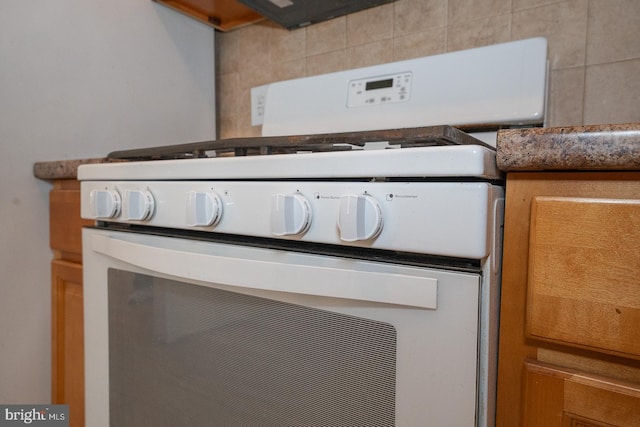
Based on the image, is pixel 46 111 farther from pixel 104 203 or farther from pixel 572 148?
pixel 572 148

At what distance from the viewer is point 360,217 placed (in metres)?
0.41

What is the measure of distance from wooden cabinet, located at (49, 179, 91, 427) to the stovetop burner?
37 cm

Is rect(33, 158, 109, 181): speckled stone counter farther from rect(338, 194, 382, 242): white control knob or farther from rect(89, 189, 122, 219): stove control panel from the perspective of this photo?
rect(338, 194, 382, 242): white control knob

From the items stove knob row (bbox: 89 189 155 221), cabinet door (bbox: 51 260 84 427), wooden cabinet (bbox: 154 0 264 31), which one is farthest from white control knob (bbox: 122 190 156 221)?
wooden cabinet (bbox: 154 0 264 31)

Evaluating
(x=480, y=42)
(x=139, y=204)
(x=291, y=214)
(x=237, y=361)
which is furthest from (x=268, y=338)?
(x=480, y=42)

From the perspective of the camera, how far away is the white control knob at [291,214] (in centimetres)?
46

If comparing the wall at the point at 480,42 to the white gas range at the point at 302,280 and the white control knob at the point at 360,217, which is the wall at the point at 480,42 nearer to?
the white gas range at the point at 302,280

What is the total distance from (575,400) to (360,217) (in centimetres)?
28

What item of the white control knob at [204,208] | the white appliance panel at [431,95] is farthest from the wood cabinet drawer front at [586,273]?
the white appliance panel at [431,95]

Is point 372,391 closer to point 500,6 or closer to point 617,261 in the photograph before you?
point 617,261

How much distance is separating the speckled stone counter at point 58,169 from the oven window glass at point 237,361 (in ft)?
1.05

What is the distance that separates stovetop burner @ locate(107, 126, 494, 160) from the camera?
0.42 meters

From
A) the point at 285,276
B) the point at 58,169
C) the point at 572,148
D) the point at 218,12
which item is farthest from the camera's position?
the point at 218,12

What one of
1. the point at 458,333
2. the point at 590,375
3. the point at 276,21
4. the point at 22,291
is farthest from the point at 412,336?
the point at 276,21
